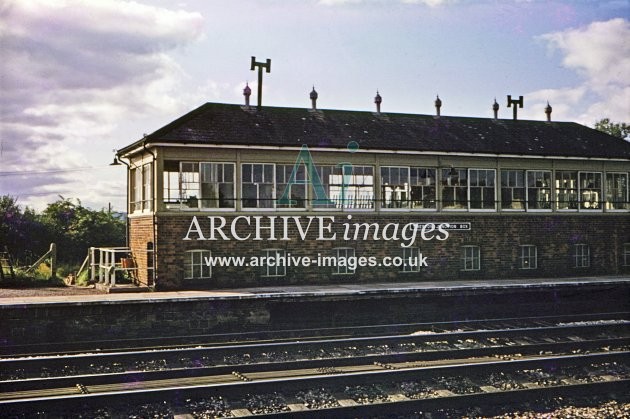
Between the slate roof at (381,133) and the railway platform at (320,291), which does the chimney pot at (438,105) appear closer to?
the slate roof at (381,133)

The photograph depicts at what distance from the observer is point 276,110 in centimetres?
2209

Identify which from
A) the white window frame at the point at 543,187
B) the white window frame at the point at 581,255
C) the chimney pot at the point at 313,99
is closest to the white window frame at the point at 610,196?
the white window frame at the point at 581,255

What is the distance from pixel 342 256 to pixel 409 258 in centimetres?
234

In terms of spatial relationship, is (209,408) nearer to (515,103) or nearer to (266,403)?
(266,403)

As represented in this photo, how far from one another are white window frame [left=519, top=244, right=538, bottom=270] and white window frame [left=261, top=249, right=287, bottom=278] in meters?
8.50

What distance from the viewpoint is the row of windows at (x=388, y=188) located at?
19.0 meters

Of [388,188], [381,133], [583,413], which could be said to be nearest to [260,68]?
[381,133]

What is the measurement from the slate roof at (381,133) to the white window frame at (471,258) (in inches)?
128

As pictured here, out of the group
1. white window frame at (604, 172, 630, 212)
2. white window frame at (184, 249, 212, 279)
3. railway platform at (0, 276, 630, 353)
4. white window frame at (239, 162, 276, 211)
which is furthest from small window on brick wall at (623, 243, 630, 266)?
white window frame at (184, 249, 212, 279)

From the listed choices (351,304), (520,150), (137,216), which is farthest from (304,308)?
(520,150)

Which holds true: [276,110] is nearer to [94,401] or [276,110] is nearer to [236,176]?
[236,176]

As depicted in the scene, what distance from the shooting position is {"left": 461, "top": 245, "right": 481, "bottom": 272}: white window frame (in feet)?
71.7

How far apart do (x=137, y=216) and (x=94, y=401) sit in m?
12.4

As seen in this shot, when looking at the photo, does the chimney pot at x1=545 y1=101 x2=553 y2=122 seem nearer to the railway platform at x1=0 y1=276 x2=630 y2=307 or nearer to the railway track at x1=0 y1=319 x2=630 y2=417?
the railway platform at x1=0 y1=276 x2=630 y2=307
